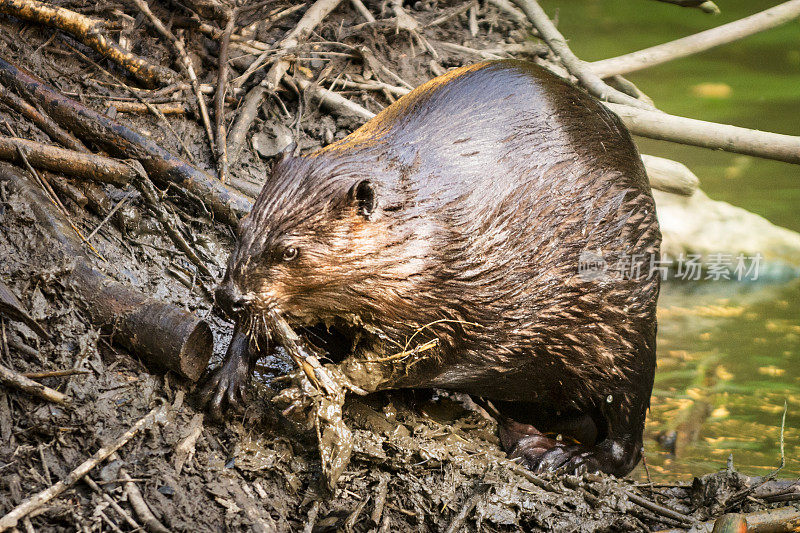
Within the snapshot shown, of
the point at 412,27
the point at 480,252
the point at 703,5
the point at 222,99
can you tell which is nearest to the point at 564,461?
the point at 480,252

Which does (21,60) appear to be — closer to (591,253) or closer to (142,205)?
(142,205)

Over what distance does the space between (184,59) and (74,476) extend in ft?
9.75

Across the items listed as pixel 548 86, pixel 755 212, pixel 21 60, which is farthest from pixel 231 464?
pixel 755 212

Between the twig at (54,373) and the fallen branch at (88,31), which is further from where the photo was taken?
the fallen branch at (88,31)

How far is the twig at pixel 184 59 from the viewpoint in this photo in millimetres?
4270

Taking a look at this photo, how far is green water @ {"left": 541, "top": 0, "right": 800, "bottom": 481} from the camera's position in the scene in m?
4.48

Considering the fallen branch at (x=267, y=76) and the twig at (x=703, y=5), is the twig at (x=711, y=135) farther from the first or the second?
the fallen branch at (x=267, y=76)

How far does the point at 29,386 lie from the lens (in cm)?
241

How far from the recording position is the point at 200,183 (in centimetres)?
368

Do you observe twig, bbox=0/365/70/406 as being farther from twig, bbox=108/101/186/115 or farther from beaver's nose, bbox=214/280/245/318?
twig, bbox=108/101/186/115

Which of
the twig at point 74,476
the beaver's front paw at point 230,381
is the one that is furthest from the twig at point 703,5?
the twig at point 74,476

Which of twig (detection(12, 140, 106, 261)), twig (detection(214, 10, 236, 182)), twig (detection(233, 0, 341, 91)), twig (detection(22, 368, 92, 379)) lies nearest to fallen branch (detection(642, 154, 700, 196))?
twig (detection(233, 0, 341, 91))

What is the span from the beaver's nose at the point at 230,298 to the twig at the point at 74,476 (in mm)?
476

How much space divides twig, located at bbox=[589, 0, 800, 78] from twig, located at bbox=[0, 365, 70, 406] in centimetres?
489
